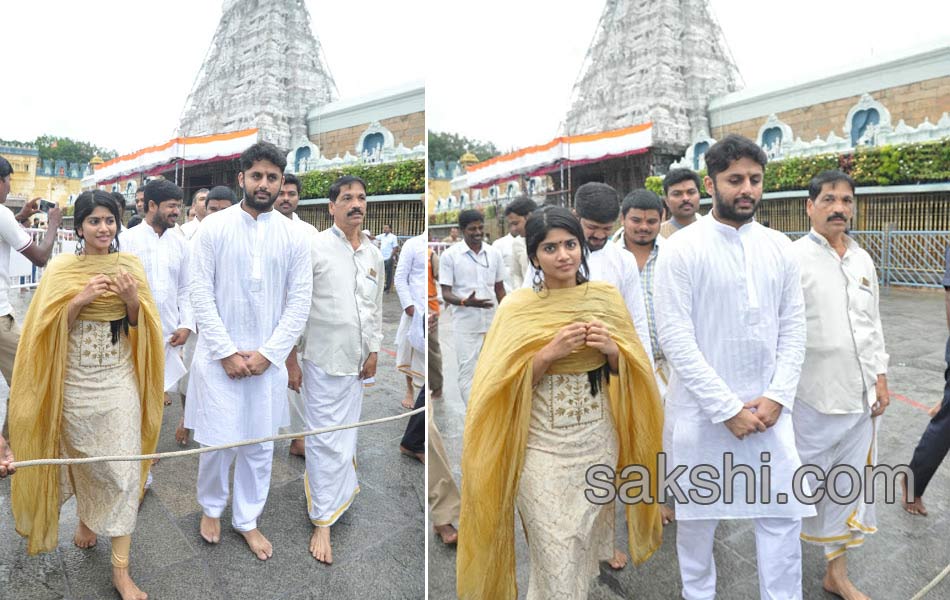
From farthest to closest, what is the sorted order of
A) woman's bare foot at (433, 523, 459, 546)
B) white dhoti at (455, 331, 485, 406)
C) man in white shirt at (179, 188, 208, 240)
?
1. white dhoti at (455, 331, 485, 406)
2. woman's bare foot at (433, 523, 459, 546)
3. man in white shirt at (179, 188, 208, 240)

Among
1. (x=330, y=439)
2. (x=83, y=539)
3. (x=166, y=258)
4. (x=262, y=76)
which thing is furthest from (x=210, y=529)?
(x=262, y=76)

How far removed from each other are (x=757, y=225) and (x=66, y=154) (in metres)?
2.13

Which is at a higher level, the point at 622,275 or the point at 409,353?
the point at 622,275

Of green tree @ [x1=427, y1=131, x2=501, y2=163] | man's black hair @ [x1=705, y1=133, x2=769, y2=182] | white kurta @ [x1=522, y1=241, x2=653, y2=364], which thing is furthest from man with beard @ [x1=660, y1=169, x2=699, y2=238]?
green tree @ [x1=427, y1=131, x2=501, y2=163]

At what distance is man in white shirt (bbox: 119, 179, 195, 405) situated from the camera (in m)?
1.78

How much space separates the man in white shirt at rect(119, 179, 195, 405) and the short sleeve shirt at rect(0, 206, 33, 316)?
0.74 ft

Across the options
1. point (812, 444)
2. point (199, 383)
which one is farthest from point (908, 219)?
point (199, 383)

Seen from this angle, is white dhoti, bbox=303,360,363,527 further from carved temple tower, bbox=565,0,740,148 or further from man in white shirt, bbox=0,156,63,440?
carved temple tower, bbox=565,0,740,148

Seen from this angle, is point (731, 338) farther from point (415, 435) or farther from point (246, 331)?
point (246, 331)

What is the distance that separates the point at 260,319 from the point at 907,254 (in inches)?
166

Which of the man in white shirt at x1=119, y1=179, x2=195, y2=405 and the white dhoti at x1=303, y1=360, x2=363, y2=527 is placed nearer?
the man in white shirt at x1=119, y1=179, x2=195, y2=405

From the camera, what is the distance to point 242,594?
6.01 feet

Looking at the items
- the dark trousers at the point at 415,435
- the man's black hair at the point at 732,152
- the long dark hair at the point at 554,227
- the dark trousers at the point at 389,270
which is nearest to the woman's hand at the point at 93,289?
the dark trousers at the point at 389,270

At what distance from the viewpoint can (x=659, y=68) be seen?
1552 centimetres
